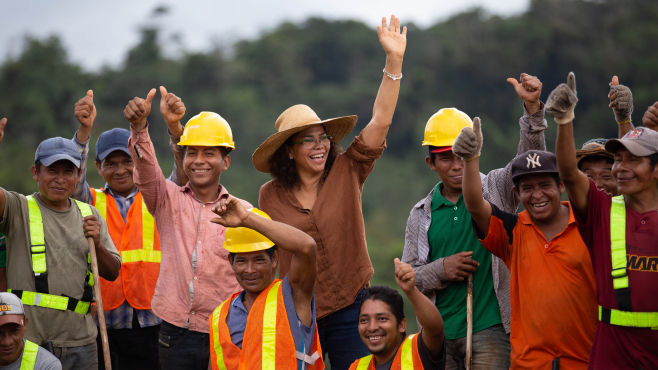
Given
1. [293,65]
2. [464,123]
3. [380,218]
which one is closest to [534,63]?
[380,218]

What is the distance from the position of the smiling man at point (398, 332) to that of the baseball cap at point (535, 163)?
1.05 meters

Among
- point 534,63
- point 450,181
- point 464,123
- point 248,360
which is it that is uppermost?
point 534,63

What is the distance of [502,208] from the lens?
224 inches

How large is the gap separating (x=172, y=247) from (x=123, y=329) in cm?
126

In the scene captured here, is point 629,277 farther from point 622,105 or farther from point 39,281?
point 39,281

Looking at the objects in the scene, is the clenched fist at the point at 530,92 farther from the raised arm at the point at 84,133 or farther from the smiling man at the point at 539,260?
the raised arm at the point at 84,133

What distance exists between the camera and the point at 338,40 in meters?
54.6

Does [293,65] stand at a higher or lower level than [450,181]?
higher

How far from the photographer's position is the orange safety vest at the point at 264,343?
4699mm

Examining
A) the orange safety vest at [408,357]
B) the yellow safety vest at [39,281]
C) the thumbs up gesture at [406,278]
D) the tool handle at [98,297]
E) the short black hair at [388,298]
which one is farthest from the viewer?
the tool handle at [98,297]

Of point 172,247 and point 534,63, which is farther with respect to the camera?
point 534,63

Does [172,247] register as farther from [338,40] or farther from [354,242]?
[338,40]

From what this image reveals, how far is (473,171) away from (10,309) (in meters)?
3.46

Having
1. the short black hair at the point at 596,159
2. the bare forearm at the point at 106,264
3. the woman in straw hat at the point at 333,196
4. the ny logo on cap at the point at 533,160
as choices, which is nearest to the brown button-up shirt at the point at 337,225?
the woman in straw hat at the point at 333,196
